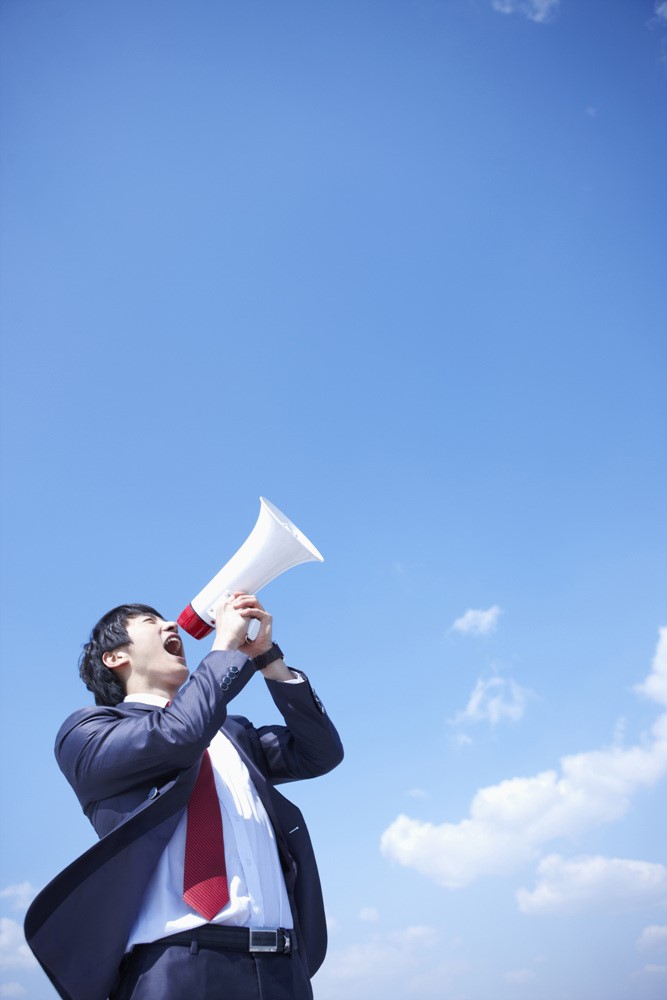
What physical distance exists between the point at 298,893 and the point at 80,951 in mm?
925

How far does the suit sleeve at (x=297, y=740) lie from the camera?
3676mm

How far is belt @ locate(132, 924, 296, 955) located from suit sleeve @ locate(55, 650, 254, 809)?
56cm

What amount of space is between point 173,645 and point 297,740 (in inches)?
30.9

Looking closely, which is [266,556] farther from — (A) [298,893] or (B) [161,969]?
(B) [161,969]

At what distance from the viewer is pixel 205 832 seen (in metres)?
3.07

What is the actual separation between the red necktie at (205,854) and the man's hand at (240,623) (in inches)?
21.5

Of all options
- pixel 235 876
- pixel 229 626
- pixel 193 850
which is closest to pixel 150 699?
pixel 229 626

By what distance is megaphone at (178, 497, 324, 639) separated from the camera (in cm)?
387

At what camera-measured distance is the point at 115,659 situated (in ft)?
12.8

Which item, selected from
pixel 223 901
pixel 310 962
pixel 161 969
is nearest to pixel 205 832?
pixel 223 901

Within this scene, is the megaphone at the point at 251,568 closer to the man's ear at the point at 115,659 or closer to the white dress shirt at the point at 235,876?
the man's ear at the point at 115,659

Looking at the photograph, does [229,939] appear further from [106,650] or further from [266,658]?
[106,650]

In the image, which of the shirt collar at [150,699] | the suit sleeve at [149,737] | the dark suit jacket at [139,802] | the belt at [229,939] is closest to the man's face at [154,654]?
the shirt collar at [150,699]

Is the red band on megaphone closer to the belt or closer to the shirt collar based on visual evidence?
the shirt collar
